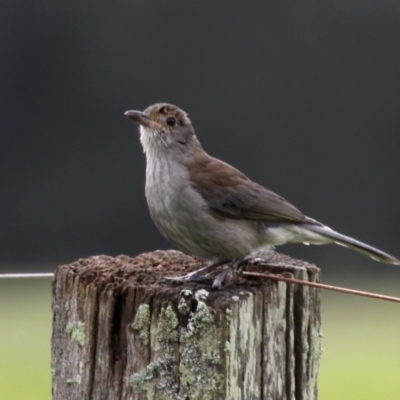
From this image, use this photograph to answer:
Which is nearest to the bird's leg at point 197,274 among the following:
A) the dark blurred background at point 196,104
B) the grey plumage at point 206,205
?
the grey plumage at point 206,205

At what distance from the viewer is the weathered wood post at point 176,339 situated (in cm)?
383

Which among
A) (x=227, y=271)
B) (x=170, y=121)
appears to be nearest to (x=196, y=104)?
(x=170, y=121)

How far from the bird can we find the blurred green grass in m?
5.71

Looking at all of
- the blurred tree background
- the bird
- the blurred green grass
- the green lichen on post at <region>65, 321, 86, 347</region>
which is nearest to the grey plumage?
the bird

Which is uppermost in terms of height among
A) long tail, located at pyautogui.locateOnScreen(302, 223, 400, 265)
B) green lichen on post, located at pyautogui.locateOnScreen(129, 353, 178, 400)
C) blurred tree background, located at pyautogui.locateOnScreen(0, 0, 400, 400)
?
blurred tree background, located at pyautogui.locateOnScreen(0, 0, 400, 400)

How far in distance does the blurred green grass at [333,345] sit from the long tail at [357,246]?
5881 millimetres

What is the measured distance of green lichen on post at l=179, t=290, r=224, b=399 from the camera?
12.5ft

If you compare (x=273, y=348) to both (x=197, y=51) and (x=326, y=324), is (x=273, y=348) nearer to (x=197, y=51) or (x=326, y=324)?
(x=326, y=324)

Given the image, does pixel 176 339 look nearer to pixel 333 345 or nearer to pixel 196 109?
pixel 333 345

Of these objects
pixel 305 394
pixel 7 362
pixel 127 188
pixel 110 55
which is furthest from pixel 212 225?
pixel 110 55

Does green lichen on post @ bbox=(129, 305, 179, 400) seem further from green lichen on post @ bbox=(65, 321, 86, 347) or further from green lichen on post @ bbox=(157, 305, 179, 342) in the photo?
green lichen on post @ bbox=(65, 321, 86, 347)

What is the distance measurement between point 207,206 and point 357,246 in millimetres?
789

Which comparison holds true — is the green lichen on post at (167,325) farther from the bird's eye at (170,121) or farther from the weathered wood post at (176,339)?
the bird's eye at (170,121)

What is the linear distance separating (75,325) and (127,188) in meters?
20.0
